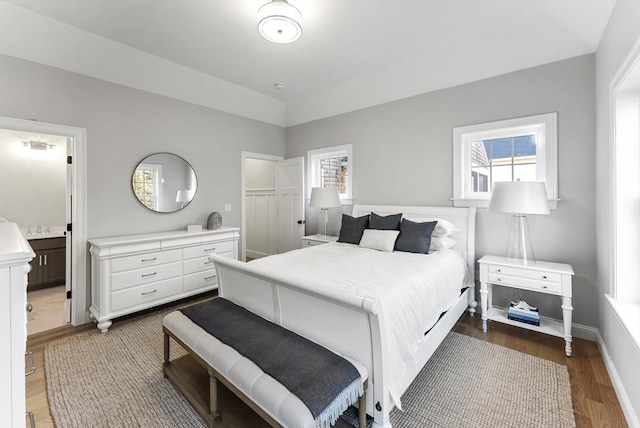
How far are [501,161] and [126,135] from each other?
439cm

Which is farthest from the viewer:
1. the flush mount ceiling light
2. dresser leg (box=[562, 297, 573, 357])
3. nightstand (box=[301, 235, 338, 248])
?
nightstand (box=[301, 235, 338, 248])

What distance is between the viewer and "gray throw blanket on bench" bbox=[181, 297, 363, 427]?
123 centimetres

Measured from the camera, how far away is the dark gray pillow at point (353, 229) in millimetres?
3531

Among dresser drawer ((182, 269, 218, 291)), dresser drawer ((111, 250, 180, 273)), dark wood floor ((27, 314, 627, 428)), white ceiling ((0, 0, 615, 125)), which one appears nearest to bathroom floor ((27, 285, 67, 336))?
dark wood floor ((27, 314, 627, 428))

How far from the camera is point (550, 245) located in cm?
278

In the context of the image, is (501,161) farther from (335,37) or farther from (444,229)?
(335,37)

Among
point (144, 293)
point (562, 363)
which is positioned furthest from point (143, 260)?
point (562, 363)

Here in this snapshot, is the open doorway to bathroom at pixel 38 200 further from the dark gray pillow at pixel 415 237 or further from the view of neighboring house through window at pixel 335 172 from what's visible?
the dark gray pillow at pixel 415 237

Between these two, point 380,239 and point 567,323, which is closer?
point 567,323

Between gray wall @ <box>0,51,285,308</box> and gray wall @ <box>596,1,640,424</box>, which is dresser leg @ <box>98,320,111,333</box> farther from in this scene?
gray wall @ <box>596,1,640,424</box>

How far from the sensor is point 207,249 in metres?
3.65

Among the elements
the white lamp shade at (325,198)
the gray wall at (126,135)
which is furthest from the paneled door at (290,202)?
the gray wall at (126,135)

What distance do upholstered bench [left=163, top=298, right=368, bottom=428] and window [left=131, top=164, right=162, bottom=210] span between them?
82.0 inches

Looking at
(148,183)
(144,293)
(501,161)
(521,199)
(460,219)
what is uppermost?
(501,161)
